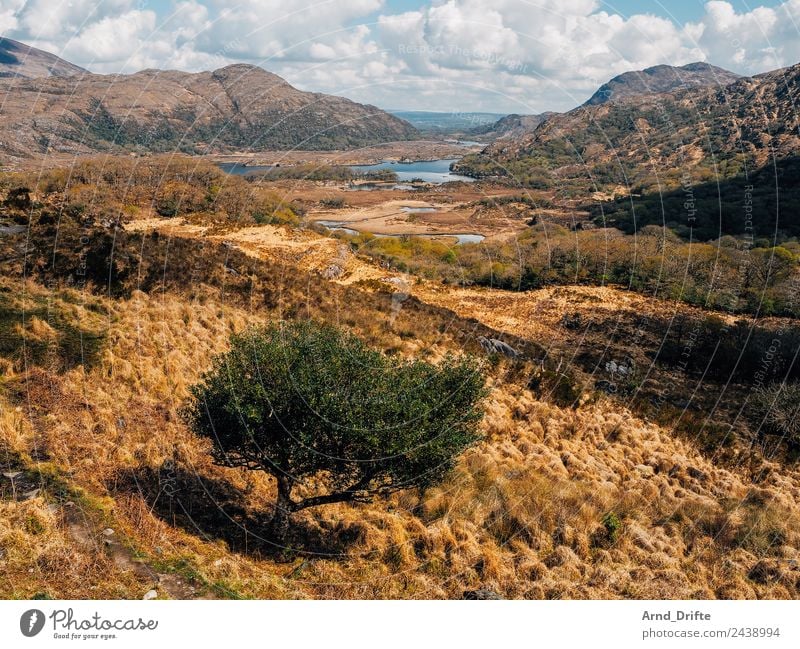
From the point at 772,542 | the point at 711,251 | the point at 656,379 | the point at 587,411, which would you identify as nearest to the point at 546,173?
the point at 711,251

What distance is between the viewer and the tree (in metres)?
13.4

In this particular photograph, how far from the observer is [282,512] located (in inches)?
587

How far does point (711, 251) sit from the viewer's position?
213ft

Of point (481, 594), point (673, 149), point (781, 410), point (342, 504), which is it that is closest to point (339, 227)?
point (781, 410)

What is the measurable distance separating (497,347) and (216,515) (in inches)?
936

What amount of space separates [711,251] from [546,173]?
5899 cm

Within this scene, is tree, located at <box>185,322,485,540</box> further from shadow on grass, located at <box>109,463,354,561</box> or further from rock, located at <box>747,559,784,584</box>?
rock, located at <box>747,559,784,584</box>

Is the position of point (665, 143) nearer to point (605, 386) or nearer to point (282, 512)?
point (605, 386)

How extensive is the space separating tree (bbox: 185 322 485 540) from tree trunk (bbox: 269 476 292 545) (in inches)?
1.1

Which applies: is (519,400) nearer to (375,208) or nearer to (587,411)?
(587,411)

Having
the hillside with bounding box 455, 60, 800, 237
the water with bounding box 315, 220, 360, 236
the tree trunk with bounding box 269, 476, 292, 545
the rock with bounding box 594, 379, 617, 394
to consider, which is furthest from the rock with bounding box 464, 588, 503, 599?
the hillside with bounding box 455, 60, 800, 237

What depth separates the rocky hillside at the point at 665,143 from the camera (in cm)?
12362

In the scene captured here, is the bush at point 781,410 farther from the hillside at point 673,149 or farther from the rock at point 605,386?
the hillside at point 673,149

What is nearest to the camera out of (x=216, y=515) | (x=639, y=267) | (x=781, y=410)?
(x=216, y=515)
